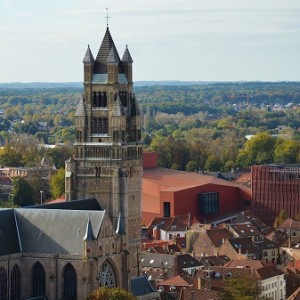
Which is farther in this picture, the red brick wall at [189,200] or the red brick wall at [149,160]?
the red brick wall at [149,160]

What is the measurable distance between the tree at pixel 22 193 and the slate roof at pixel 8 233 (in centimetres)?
7819

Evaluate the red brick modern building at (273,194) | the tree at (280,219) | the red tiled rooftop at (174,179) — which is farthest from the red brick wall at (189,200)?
the tree at (280,219)

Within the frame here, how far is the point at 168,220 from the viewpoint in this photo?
156625mm

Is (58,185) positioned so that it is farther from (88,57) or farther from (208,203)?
(88,57)

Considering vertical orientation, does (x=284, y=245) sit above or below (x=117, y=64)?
below

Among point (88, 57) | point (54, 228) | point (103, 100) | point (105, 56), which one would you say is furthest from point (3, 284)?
point (105, 56)

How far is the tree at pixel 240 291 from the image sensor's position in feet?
335

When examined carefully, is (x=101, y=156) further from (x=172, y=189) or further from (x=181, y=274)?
(x=172, y=189)

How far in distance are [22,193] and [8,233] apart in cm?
8221

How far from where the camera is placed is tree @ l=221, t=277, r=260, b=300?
102062mm

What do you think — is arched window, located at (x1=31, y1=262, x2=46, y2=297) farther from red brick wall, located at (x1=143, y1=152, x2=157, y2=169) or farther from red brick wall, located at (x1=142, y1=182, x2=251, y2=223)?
red brick wall, located at (x1=143, y1=152, x2=157, y2=169)

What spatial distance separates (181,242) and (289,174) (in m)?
33.6

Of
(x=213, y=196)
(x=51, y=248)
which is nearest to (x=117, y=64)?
(x=51, y=248)

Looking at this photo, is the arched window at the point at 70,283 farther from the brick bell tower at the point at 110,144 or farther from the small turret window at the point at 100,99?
the small turret window at the point at 100,99
